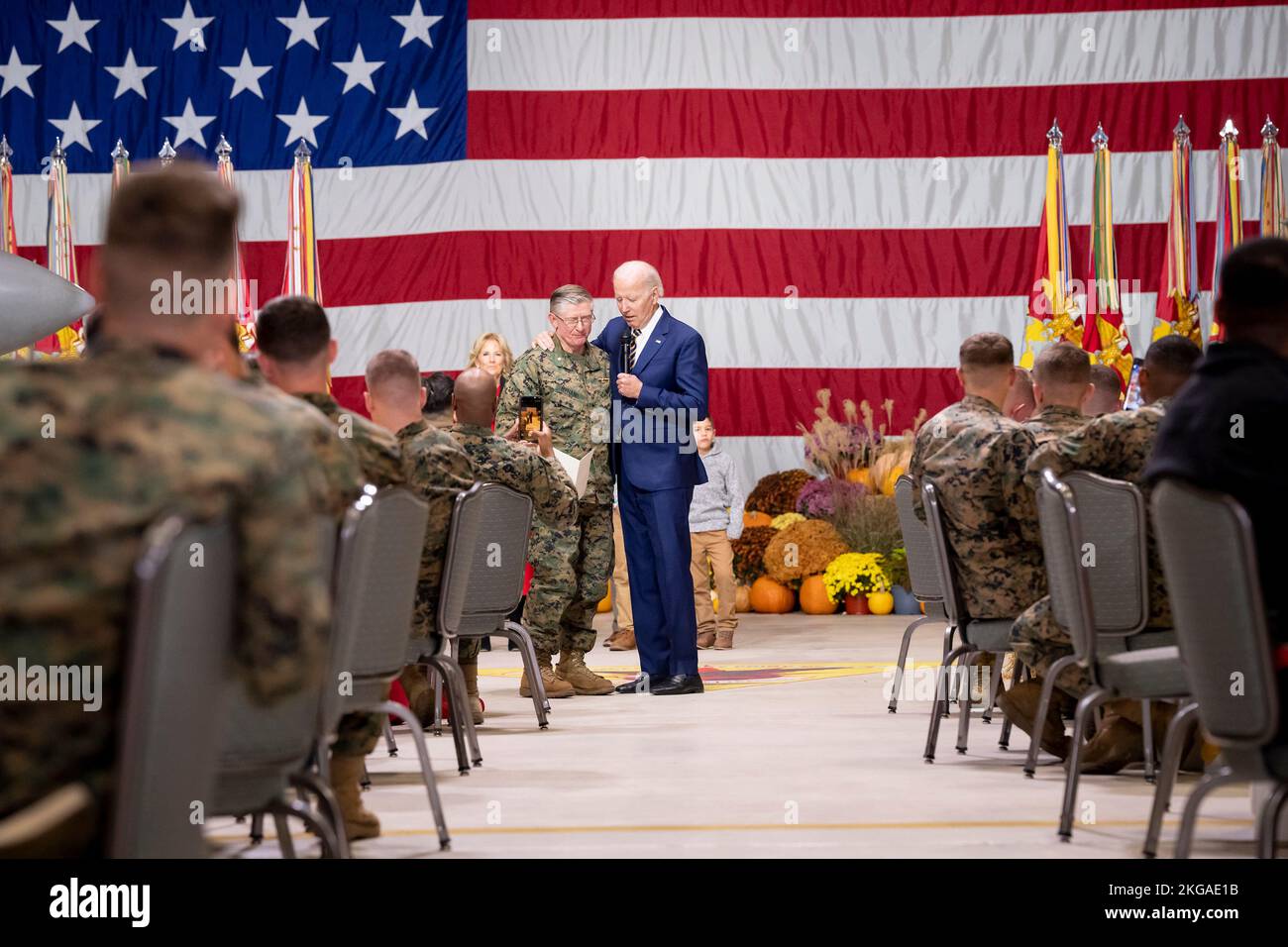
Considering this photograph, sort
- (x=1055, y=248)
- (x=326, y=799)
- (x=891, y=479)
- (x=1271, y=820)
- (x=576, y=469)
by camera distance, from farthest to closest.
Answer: (x=891, y=479) < (x=1055, y=248) < (x=576, y=469) < (x=326, y=799) < (x=1271, y=820)

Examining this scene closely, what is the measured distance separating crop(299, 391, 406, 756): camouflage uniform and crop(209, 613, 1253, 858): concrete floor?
26cm

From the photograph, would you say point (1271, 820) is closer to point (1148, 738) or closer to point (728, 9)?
point (1148, 738)

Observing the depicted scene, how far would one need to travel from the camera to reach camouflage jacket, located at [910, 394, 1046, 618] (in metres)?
4.98

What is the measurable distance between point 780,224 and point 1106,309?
3308mm

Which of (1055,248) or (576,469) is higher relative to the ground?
(1055,248)

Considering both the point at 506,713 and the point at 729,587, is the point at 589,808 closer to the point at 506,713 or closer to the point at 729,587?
the point at 506,713

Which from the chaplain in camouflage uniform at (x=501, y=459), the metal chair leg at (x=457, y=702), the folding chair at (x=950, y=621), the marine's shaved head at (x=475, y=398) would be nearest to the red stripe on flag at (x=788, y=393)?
the chaplain in camouflage uniform at (x=501, y=459)

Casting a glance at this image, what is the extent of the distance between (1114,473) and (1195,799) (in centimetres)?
204

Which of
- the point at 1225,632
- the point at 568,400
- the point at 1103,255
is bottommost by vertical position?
the point at 1225,632

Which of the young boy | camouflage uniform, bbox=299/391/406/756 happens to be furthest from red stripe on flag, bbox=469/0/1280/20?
camouflage uniform, bbox=299/391/406/756

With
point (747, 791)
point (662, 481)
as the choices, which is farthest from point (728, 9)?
point (747, 791)

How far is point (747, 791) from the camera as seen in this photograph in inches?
181
